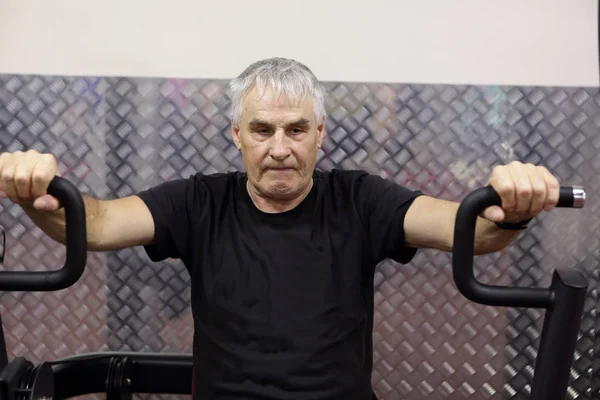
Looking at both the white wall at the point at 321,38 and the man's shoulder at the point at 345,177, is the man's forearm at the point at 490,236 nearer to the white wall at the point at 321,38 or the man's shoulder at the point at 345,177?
the man's shoulder at the point at 345,177

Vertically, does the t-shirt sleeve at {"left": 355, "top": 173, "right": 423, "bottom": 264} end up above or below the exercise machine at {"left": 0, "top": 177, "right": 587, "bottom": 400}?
above

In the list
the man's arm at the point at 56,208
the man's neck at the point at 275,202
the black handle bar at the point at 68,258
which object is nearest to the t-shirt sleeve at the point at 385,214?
the man's neck at the point at 275,202

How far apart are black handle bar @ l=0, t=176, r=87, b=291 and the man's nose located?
432 mm

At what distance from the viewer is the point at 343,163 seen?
166 cm

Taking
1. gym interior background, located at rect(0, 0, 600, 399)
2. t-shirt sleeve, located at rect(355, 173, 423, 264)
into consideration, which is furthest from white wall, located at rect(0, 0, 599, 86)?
t-shirt sleeve, located at rect(355, 173, 423, 264)

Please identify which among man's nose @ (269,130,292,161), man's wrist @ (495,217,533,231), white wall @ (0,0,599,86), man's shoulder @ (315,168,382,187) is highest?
white wall @ (0,0,599,86)

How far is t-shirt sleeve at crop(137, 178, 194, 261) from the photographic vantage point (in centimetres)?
130

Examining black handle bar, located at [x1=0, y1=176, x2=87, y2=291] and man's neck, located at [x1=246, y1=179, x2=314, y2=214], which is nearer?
black handle bar, located at [x1=0, y1=176, x2=87, y2=291]

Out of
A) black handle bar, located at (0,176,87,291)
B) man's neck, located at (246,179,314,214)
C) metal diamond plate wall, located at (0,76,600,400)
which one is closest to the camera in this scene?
black handle bar, located at (0,176,87,291)

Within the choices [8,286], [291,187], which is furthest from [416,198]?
[8,286]

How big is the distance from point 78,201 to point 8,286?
21cm

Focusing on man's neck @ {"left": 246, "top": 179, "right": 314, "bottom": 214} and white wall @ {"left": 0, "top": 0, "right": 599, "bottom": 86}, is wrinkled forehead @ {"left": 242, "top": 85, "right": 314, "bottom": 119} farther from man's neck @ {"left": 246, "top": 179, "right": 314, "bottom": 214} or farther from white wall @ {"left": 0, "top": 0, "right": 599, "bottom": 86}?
white wall @ {"left": 0, "top": 0, "right": 599, "bottom": 86}

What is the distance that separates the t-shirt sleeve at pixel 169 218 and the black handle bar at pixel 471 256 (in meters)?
0.64

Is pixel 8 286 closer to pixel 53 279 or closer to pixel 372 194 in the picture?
pixel 53 279
